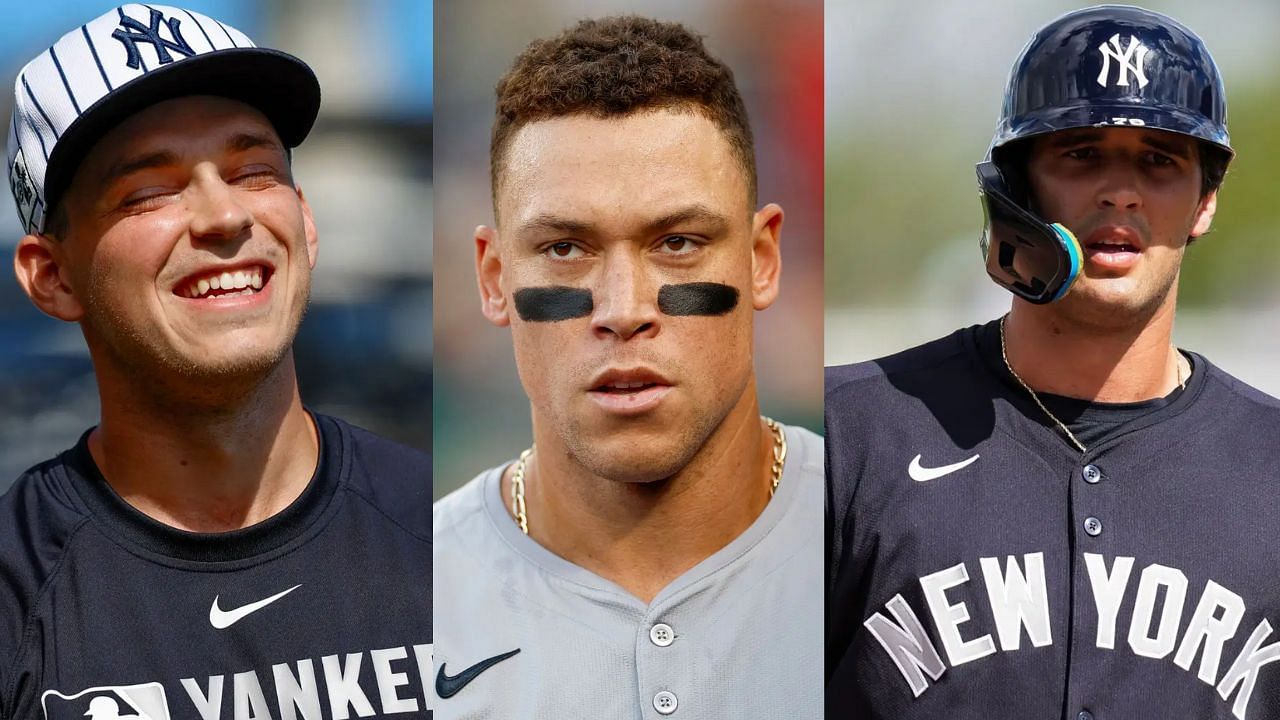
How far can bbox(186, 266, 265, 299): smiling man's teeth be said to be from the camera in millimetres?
2889

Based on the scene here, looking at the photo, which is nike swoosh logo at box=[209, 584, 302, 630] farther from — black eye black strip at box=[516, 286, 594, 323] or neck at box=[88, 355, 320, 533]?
black eye black strip at box=[516, 286, 594, 323]

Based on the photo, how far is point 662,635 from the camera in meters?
3.13

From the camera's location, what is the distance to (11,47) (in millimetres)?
3043

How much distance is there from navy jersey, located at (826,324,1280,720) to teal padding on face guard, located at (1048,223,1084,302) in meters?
0.38

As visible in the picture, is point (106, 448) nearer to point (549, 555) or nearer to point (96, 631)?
point (96, 631)

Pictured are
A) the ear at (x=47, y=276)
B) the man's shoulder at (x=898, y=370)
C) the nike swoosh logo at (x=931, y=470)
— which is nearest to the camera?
the ear at (x=47, y=276)

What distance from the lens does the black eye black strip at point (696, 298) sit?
9.82 feet

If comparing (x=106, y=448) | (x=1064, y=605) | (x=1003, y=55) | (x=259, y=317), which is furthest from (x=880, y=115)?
(x=106, y=448)

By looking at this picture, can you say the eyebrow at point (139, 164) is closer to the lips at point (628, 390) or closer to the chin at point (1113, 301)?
the lips at point (628, 390)

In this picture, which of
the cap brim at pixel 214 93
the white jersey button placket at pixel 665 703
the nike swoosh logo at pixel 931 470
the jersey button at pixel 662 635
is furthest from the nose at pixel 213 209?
the nike swoosh logo at pixel 931 470

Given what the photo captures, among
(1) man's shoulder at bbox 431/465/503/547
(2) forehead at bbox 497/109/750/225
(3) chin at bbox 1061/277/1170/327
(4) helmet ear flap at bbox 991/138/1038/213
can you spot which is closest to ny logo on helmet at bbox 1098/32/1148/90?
(4) helmet ear flap at bbox 991/138/1038/213

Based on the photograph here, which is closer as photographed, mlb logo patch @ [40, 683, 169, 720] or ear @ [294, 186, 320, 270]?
mlb logo patch @ [40, 683, 169, 720]

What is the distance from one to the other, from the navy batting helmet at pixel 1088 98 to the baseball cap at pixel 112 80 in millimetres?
1836

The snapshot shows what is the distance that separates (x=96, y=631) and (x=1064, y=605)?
2359 millimetres
